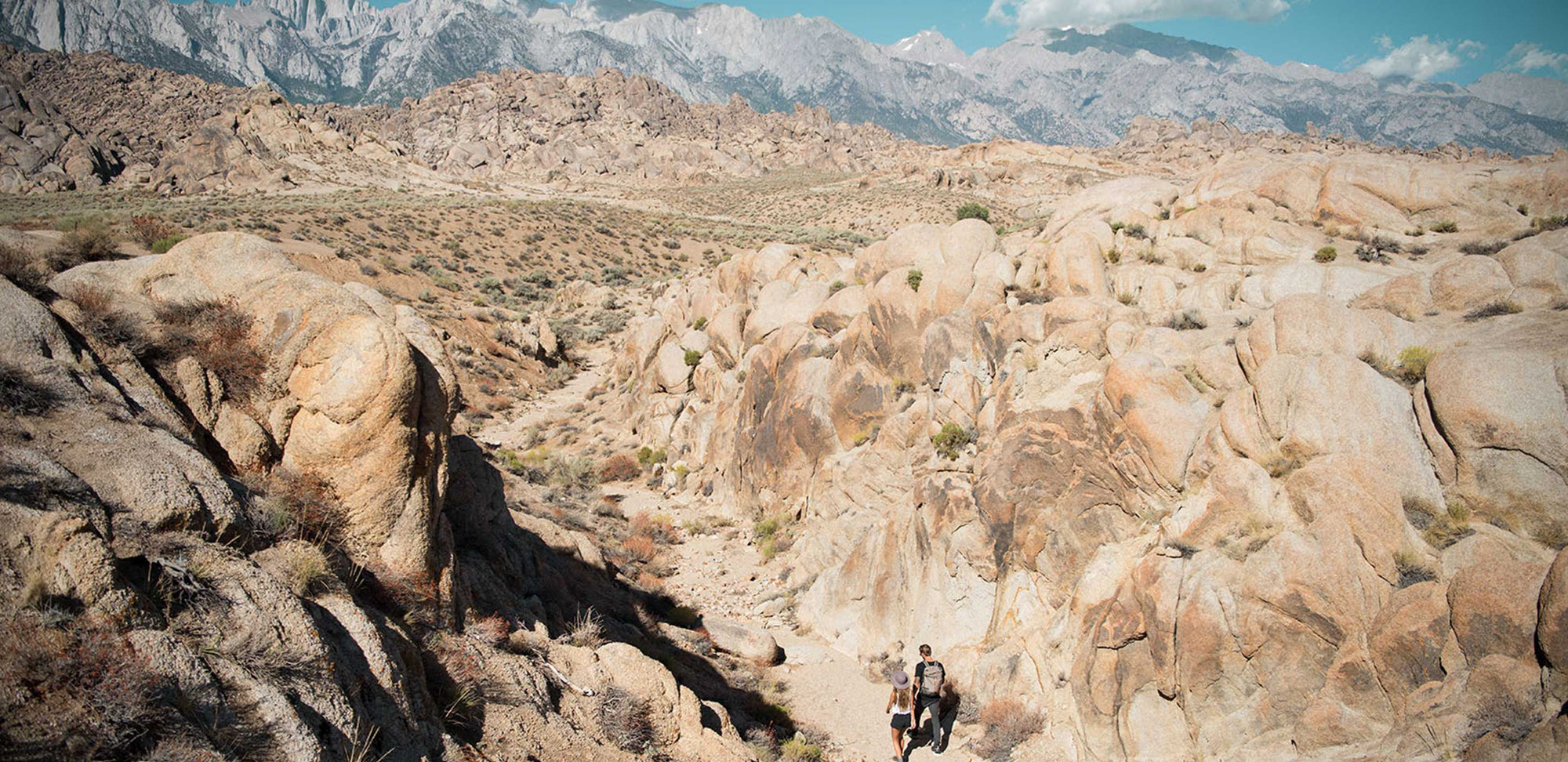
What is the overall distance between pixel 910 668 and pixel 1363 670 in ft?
22.3

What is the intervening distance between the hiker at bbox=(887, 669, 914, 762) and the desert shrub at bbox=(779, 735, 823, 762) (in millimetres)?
1244

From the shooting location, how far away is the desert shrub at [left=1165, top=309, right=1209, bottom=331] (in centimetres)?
1210

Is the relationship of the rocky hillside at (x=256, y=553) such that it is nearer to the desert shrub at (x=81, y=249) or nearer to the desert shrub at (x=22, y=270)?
the desert shrub at (x=22, y=270)

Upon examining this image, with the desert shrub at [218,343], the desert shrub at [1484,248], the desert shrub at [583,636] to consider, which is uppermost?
the desert shrub at [1484,248]

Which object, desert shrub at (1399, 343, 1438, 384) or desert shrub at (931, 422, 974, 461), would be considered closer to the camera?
desert shrub at (1399, 343, 1438, 384)

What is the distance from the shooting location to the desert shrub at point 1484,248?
37.0ft

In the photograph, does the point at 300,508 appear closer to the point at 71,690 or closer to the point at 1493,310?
the point at 71,690

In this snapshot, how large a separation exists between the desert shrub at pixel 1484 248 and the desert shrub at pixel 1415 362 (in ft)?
13.9

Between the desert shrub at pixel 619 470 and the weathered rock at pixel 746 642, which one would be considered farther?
the desert shrub at pixel 619 470

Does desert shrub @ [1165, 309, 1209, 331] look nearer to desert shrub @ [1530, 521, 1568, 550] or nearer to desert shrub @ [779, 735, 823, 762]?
desert shrub @ [1530, 521, 1568, 550]

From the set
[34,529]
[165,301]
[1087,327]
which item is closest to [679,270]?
[1087,327]

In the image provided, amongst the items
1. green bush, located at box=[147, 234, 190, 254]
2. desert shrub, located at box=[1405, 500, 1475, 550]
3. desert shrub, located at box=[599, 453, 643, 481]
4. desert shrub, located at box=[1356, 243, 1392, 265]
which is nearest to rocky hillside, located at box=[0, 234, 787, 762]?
green bush, located at box=[147, 234, 190, 254]

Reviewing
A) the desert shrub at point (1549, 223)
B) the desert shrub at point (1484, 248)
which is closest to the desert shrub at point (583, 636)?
the desert shrub at point (1484, 248)

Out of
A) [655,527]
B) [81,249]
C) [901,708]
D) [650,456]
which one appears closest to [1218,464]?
[901,708]
